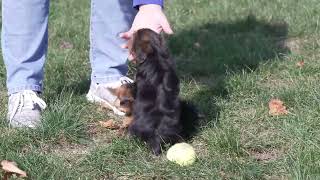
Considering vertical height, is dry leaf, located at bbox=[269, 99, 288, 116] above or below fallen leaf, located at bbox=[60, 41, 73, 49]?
above

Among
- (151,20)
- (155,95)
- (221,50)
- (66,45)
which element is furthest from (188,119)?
(66,45)

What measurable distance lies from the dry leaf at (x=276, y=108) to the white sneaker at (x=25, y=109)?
1.36m

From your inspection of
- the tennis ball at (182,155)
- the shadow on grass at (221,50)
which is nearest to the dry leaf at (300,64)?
the shadow on grass at (221,50)

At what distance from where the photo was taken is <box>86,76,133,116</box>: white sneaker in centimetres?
397

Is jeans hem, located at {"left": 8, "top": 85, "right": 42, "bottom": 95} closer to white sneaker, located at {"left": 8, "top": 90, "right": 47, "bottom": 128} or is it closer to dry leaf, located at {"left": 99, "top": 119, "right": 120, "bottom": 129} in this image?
white sneaker, located at {"left": 8, "top": 90, "right": 47, "bottom": 128}

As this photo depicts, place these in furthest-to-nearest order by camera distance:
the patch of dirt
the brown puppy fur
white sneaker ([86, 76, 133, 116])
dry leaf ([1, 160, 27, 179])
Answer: white sneaker ([86, 76, 133, 116])
the brown puppy fur
the patch of dirt
dry leaf ([1, 160, 27, 179])

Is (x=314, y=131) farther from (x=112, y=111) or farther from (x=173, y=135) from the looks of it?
(x=112, y=111)

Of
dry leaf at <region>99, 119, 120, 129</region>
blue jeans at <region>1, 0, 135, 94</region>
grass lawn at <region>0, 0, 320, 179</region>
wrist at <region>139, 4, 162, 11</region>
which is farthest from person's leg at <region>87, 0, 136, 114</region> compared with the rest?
wrist at <region>139, 4, 162, 11</region>

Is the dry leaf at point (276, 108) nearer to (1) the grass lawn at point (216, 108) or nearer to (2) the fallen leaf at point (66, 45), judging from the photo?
(1) the grass lawn at point (216, 108)

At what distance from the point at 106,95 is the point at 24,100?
0.61 meters

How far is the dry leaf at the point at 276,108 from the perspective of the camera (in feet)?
12.1

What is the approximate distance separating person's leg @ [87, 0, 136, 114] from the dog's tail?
2.45 ft

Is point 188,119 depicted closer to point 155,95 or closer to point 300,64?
point 155,95

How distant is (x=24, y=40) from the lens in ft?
11.8
